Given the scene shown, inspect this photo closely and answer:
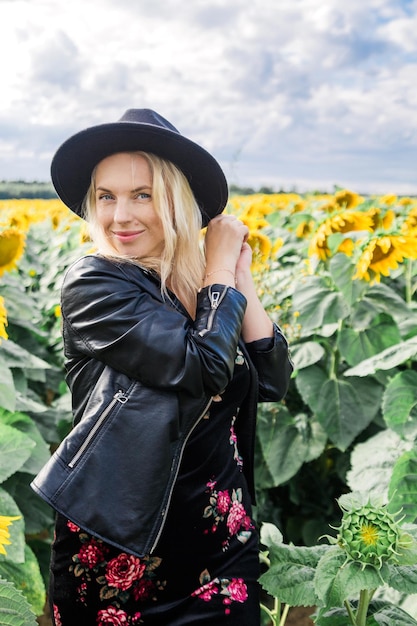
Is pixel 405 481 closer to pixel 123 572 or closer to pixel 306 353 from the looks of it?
pixel 123 572

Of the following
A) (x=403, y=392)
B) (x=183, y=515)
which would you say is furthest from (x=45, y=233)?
(x=183, y=515)

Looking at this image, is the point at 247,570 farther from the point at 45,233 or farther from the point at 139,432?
the point at 45,233

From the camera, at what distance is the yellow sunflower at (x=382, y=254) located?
102 inches

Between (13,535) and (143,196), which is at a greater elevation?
(143,196)

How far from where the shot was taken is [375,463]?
2.38m

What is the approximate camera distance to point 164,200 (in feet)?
5.14

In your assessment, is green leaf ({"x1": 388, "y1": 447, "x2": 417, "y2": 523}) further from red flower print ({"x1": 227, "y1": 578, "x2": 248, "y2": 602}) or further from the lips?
the lips

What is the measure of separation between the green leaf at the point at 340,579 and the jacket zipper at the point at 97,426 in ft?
1.62

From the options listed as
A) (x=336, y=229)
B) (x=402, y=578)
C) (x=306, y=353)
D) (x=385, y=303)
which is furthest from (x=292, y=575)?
(x=336, y=229)

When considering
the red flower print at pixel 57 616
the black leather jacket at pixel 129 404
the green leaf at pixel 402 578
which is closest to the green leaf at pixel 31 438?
the red flower print at pixel 57 616

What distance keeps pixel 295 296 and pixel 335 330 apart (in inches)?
8.8

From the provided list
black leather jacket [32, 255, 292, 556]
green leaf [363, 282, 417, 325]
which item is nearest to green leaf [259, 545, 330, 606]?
black leather jacket [32, 255, 292, 556]

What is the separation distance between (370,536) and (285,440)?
1.73 metres

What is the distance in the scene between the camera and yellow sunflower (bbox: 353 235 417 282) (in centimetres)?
258
